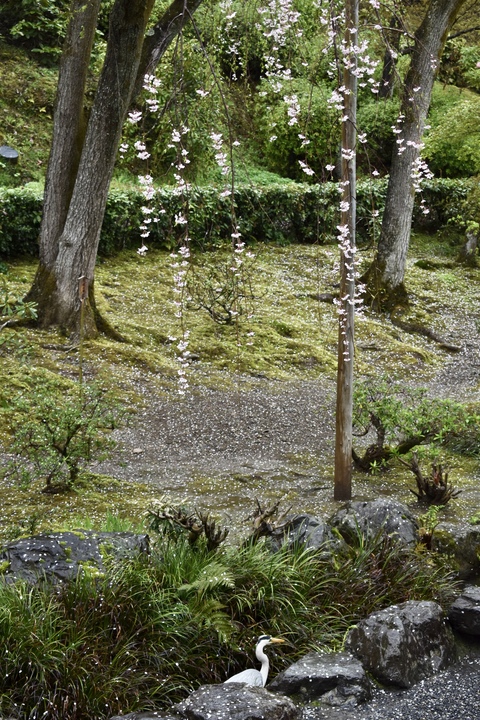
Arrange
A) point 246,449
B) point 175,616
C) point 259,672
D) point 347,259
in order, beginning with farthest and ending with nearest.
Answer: point 246,449 < point 347,259 < point 175,616 < point 259,672

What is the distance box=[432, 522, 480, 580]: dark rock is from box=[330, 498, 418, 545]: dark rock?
7.3 inches

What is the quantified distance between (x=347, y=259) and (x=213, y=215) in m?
9.01

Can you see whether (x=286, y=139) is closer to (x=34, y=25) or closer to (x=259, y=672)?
(x=34, y=25)

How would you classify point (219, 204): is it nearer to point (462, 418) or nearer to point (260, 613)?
point (462, 418)

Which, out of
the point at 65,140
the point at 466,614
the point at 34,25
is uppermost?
the point at 34,25

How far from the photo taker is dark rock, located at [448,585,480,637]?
4.91 meters

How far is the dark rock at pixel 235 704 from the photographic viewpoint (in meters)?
3.68

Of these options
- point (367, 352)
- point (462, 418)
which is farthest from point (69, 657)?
point (367, 352)

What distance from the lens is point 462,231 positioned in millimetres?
18781

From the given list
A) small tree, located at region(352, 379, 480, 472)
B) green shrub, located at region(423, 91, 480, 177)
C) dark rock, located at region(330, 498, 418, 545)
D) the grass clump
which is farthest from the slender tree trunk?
the grass clump

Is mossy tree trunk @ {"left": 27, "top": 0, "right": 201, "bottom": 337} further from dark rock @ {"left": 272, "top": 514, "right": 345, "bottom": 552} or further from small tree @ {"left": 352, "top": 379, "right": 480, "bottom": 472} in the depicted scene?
dark rock @ {"left": 272, "top": 514, "right": 345, "bottom": 552}

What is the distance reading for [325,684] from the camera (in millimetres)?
4223

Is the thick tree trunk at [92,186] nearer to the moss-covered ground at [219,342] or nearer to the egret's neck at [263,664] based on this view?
the moss-covered ground at [219,342]

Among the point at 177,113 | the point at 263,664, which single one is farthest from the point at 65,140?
the point at 263,664
